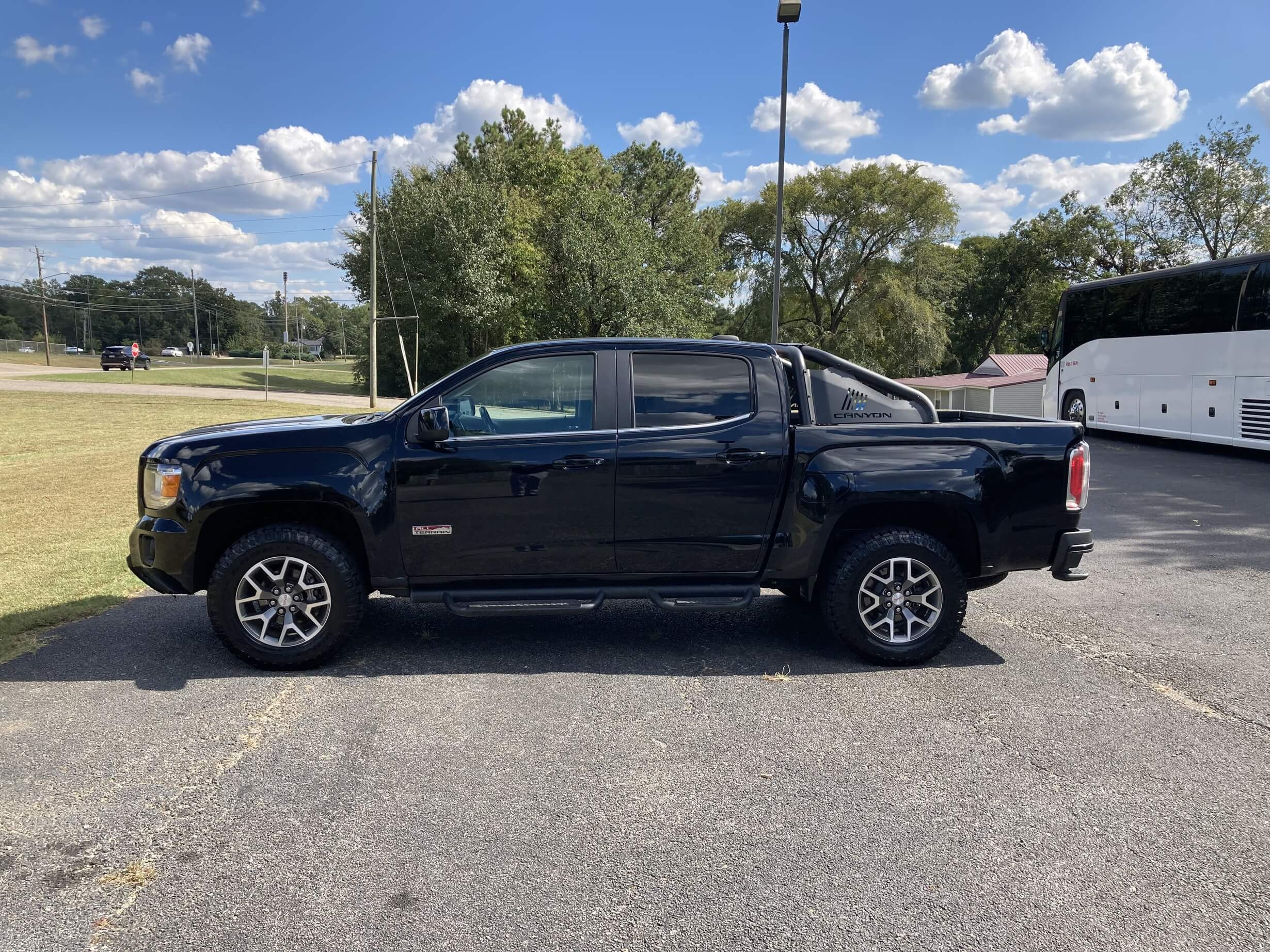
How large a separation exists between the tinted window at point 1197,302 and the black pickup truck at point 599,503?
1354cm

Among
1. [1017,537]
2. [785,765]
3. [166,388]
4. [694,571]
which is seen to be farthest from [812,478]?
[166,388]

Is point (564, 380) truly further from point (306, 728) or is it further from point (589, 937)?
point (589, 937)

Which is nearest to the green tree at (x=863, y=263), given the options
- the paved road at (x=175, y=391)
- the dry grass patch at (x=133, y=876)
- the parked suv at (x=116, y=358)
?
the paved road at (x=175, y=391)

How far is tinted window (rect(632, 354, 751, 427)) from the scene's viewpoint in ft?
16.8

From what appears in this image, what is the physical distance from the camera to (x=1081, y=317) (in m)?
20.3

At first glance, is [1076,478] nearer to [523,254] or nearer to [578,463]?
[578,463]

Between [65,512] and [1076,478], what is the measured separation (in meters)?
10.5

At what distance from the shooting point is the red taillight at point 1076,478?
16.8ft

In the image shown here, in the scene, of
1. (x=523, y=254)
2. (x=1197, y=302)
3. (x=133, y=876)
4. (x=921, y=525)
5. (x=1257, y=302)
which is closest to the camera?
(x=133, y=876)

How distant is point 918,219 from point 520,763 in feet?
157

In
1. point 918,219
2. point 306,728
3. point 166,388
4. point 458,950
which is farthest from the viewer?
point 918,219

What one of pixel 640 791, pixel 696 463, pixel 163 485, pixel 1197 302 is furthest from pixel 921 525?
pixel 1197 302

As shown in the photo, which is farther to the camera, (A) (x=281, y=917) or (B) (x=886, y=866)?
(B) (x=886, y=866)

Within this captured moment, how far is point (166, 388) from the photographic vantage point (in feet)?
138
